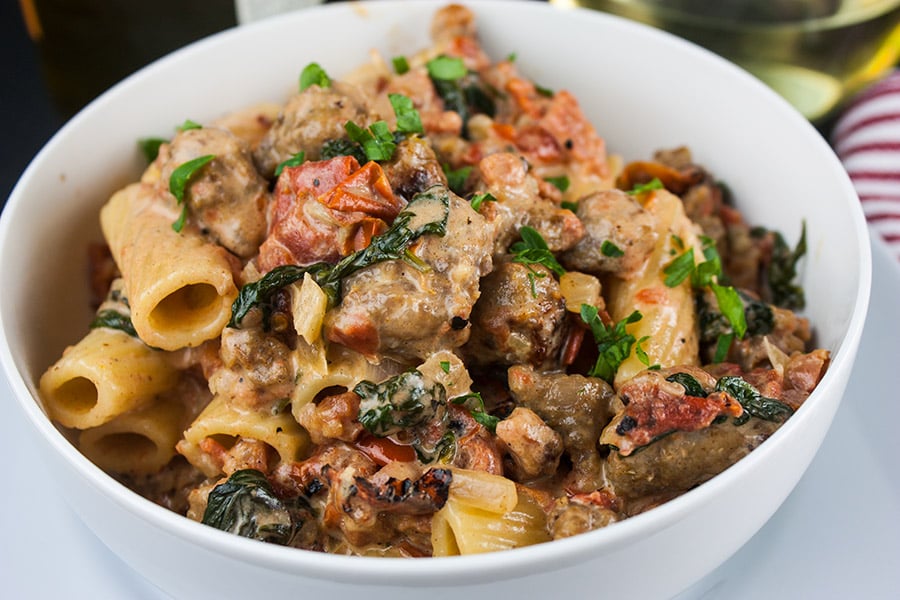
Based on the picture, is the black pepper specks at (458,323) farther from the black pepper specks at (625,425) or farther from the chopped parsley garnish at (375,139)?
the chopped parsley garnish at (375,139)

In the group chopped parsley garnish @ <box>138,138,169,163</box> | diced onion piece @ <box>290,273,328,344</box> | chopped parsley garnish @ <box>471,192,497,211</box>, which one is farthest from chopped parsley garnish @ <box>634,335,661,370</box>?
chopped parsley garnish @ <box>138,138,169,163</box>

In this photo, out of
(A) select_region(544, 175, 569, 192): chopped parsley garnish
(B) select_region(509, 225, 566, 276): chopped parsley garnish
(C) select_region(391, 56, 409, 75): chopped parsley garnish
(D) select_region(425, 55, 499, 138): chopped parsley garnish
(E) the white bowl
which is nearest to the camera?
(E) the white bowl

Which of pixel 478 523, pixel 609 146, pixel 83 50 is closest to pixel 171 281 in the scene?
pixel 478 523

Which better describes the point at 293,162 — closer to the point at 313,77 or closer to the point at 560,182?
the point at 313,77

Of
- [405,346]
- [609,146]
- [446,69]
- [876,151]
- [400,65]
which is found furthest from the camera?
[876,151]

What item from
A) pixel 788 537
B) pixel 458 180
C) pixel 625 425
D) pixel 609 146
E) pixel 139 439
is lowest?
pixel 139 439

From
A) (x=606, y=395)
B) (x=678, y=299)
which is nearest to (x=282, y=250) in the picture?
(x=606, y=395)

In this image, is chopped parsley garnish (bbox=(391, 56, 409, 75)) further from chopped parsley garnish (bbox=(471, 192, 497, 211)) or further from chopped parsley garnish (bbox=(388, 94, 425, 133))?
chopped parsley garnish (bbox=(471, 192, 497, 211))
